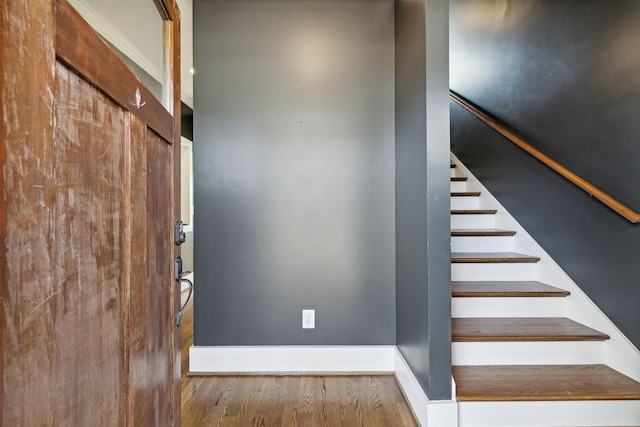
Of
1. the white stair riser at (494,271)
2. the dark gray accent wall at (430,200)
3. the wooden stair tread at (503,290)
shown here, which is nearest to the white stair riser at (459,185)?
the white stair riser at (494,271)

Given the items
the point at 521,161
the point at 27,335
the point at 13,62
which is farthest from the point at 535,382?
the point at 13,62

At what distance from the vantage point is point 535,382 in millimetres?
1725

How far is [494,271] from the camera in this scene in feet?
8.01

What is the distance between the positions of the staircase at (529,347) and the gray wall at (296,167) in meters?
0.55

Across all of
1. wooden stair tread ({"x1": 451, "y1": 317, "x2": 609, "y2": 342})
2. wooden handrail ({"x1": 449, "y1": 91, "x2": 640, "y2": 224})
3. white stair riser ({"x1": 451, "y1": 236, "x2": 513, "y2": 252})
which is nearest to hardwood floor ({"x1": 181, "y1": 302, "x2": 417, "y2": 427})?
wooden stair tread ({"x1": 451, "y1": 317, "x2": 609, "y2": 342})

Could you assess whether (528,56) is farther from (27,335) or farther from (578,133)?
(27,335)

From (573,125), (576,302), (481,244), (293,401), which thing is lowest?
(293,401)

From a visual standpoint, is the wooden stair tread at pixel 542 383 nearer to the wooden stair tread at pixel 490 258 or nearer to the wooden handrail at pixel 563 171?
the wooden stair tread at pixel 490 258

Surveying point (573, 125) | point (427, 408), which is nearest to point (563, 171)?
point (573, 125)

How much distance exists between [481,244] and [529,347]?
0.93m

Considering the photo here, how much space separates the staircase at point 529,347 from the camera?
5.35 feet

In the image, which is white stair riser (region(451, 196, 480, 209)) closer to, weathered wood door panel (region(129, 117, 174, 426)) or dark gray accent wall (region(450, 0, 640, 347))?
dark gray accent wall (region(450, 0, 640, 347))

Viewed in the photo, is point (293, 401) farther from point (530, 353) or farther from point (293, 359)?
point (530, 353)

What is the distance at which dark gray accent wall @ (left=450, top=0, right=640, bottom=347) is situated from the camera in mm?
1805
